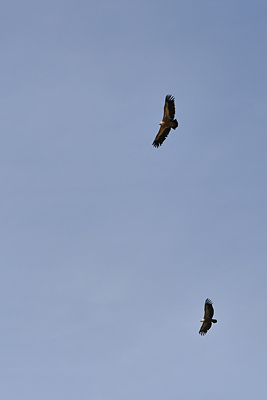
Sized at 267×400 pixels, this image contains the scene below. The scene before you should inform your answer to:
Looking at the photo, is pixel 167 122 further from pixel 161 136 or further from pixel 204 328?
pixel 204 328

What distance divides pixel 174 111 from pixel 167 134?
2997 millimetres

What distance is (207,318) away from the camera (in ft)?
181

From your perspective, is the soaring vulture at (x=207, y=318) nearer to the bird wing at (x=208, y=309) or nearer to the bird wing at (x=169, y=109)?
the bird wing at (x=208, y=309)

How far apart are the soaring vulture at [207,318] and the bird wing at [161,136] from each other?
15.7 m

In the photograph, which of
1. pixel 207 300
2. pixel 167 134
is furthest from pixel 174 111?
pixel 207 300

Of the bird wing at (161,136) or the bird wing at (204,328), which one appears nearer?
the bird wing at (161,136)

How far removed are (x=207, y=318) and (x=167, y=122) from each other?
19706 mm

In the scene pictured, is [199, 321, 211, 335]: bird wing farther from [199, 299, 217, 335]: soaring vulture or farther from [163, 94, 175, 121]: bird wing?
[163, 94, 175, 121]: bird wing

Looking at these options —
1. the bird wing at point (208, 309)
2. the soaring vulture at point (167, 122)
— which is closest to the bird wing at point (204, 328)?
the bird wing at point (208, 309)

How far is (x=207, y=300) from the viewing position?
54031 millimetres

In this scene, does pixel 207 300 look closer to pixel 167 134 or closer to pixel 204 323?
pixel 204 323

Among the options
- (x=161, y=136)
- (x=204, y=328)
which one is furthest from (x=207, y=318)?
(x=161, y=136)

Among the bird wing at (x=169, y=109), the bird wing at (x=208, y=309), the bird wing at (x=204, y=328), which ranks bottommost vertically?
the bird wing at (x=204, y=328)

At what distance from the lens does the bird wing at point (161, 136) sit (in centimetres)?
4912
